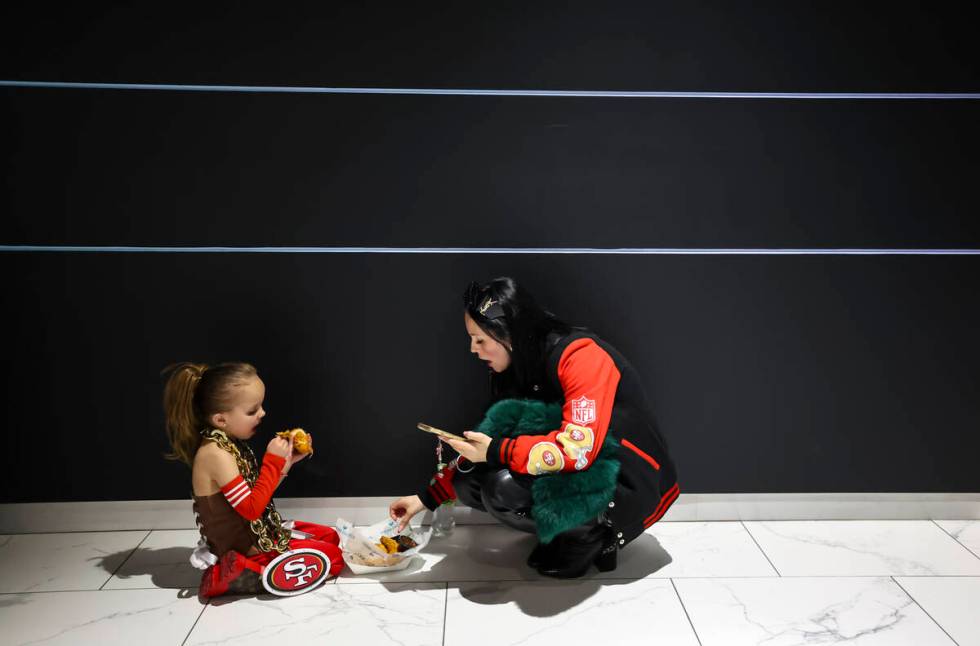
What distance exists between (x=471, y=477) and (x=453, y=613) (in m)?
0.36

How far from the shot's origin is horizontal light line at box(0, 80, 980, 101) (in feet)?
8.29

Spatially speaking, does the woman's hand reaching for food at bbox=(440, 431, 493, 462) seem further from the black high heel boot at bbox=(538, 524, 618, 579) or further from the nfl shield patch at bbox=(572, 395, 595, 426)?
the black high heel boot at bbox=(538, 524, 618, 579)

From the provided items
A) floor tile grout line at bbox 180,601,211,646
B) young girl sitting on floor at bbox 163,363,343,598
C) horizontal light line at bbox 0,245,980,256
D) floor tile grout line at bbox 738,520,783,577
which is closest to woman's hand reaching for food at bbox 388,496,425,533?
young girl sitting on floor at bbox 163,363,343,598

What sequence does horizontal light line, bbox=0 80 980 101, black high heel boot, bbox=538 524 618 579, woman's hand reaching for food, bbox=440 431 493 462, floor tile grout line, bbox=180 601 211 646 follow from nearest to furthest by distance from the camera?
floor tile grout line, bbox=180 601 211 646 → woman's hand reaching for food, bbox=440 431 493 462 → black high heel boot, bbox=538 524 618 579 → horizontal light line, bbox=0 80 980 101

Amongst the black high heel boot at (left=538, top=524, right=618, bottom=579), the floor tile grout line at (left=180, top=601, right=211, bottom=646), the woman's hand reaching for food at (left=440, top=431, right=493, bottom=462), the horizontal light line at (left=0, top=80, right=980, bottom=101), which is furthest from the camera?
the horizontal light line at (left=0, top=80, right=980, bottom=101)

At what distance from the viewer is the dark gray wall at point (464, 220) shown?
255 centimetres

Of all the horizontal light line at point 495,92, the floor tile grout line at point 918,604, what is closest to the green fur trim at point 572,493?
the floor tile grout line at point 918,604

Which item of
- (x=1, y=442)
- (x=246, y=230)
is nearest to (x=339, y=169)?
(x=246, y=230)

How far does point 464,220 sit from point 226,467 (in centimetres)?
96

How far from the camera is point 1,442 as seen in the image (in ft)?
8.80

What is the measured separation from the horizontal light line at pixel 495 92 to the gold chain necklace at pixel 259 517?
3.21ft

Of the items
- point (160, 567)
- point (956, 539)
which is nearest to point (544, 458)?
point (160, 567)

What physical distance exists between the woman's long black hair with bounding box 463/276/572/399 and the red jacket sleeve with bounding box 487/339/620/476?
0.08 m

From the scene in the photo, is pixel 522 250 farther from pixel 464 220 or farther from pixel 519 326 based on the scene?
pixel 519 326
